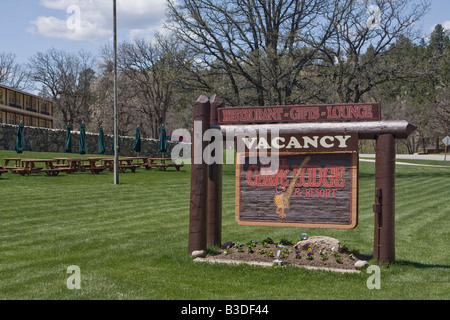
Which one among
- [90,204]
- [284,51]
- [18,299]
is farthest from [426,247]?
[284,51]

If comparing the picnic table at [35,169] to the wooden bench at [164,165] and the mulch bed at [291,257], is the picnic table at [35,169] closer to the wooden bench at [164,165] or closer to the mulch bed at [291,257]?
the wooden bench at [164,165]

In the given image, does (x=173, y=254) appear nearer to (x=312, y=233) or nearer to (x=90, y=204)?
(x=312, y=233)

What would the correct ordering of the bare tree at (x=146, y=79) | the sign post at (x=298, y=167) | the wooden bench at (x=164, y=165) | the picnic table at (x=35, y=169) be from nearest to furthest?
the sign post at (x=298, y=167) < the picnic table at (x=35, y=169) < the wooden bench at (x=164, y=165) < the bare tree at (x=146, y=79)

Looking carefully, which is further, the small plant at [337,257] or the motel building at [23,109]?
the motel building at [23,109]

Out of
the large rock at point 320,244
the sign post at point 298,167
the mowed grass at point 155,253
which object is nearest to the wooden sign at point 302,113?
the sign post at point 298,167

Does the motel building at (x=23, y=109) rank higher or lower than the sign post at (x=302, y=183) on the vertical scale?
higher

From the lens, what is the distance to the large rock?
7930 millimetres

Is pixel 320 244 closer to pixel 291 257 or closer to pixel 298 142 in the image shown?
pixel 291 257

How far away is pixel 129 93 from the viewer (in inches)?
2249

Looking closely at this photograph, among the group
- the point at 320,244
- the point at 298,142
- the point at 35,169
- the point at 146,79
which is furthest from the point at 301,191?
the point at 146,79

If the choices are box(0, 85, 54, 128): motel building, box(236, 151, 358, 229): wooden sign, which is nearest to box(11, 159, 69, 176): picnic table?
box(236, 151, 358, 229): wooden sign

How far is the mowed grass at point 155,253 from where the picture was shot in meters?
6.17

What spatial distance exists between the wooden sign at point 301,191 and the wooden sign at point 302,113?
0.59 m

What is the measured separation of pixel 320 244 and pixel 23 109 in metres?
72.8
